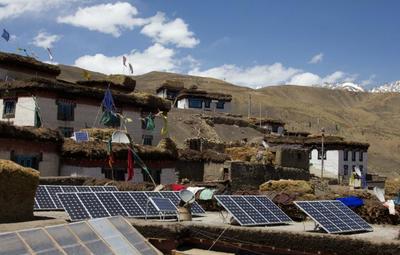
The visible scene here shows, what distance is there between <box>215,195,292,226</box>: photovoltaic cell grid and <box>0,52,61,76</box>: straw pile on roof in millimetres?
33775

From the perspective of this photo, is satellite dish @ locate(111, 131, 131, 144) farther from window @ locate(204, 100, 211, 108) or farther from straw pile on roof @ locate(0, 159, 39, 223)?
window @ locate(204, 100, 211, 108)

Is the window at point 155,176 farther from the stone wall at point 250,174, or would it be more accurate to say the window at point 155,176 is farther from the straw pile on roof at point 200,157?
the stone wall at point 250,174

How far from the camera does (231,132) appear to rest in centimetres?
7400

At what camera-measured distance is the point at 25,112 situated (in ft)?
128

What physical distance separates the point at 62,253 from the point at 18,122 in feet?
113

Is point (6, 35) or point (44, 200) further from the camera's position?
point (6, 35)

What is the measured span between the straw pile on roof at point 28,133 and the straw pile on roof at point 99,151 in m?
0.94

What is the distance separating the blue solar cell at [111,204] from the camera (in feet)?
53.5

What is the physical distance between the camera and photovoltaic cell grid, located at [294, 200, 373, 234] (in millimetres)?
15703

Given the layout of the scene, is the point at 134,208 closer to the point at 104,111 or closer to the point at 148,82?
the point at 104,111

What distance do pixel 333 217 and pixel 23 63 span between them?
123 feet

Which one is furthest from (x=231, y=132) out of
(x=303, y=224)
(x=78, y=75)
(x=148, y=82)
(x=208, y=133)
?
(x=148, y=82)

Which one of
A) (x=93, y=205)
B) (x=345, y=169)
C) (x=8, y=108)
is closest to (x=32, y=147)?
(x=8, y=108)

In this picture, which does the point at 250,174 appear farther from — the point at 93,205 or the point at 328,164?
the point at 328,164
